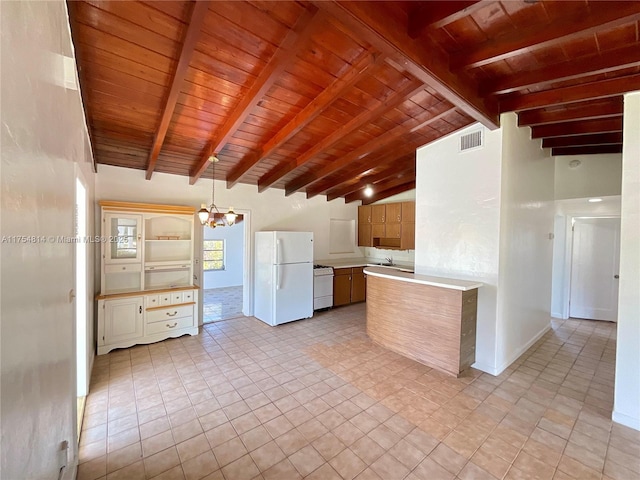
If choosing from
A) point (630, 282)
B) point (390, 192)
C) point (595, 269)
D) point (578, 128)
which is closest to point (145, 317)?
point (390, 192)

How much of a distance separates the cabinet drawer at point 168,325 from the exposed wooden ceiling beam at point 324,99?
8.61 feet

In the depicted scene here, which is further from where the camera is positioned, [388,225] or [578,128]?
[388,225]

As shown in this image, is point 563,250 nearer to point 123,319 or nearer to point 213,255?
point 123,319

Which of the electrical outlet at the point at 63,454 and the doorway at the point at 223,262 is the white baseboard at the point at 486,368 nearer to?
the electrical outlet at the point at 63,454

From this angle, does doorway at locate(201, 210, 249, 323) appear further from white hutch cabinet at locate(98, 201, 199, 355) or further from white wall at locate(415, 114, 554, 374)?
white wall at locate(415, 114, 554, 374)

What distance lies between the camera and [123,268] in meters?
3.75

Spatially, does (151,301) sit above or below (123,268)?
below

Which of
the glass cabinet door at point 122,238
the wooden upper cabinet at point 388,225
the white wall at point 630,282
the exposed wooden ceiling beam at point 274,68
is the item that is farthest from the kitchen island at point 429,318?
the glass cabinet door at point 122,238

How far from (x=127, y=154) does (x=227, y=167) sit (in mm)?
1295

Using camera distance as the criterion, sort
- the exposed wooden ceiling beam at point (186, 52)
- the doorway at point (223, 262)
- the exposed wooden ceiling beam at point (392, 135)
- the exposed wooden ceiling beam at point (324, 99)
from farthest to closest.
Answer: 1. the doorway at point (223, 262)
2. the exposed wooden ceiling beam at point (392, 135)
3. the exposed wooden ceiling beam at point (324, 99)
4. the exposed wooden ceiling beam at point (186, 52)

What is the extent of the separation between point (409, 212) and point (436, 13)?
4.25 meters

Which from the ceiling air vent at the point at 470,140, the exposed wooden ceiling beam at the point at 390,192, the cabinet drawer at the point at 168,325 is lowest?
the cabinet drawer at the point at 168,325

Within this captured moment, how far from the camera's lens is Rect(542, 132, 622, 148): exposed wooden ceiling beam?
3621 mm

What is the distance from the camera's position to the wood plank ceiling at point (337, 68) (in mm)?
1643
